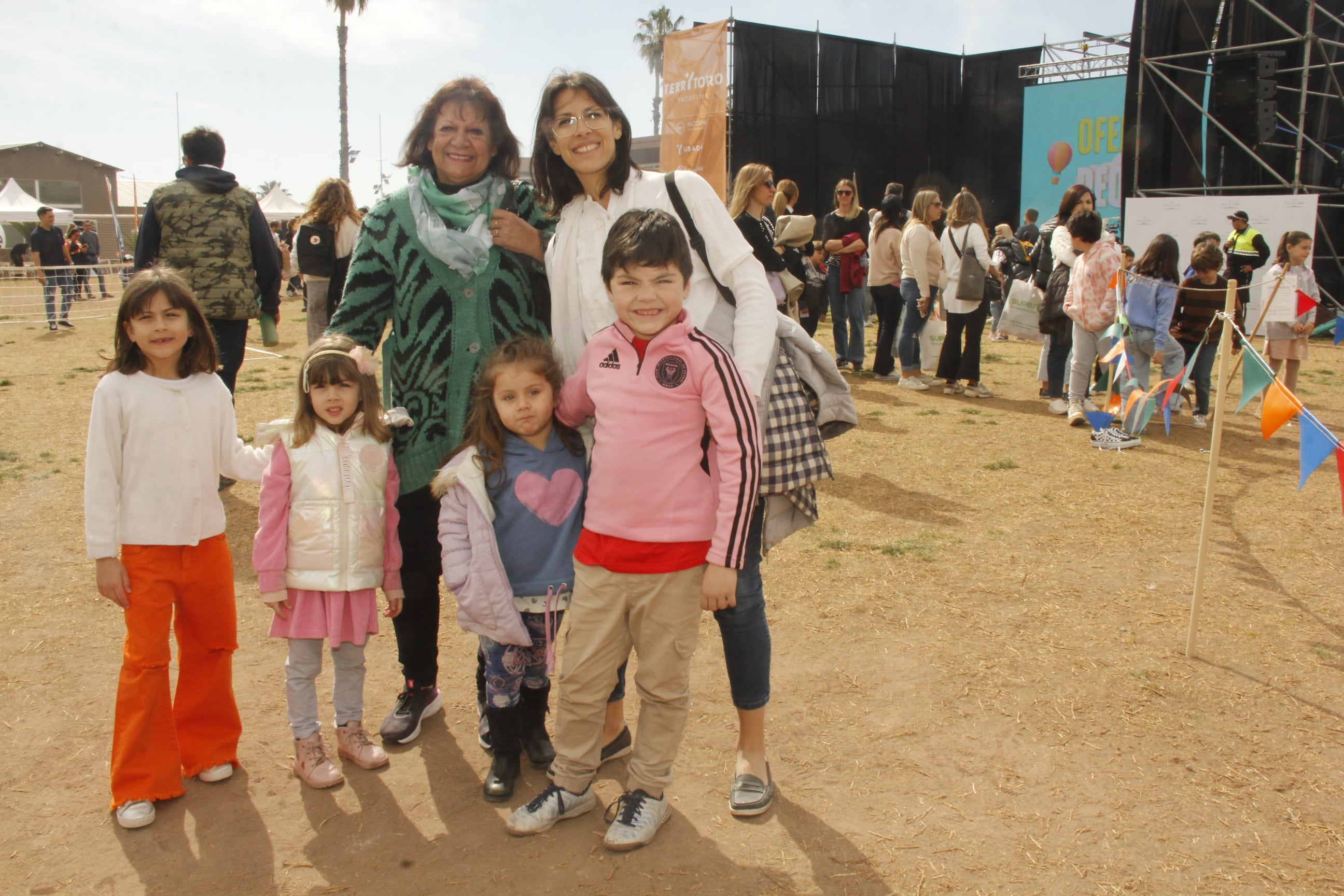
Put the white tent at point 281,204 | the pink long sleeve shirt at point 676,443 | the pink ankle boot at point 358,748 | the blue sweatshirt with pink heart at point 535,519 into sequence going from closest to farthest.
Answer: the pink long sleeve shirt at point 676,443 < the blue sweatshirt with pink heart at point 535,519 < the pink ankle boot at point 358,748 < the white tent at point 281,204

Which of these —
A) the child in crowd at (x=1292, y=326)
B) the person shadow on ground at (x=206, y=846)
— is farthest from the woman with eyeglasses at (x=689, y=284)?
the child in crowd at (x=1292, y=326)

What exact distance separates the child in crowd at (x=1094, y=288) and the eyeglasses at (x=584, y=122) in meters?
5.70

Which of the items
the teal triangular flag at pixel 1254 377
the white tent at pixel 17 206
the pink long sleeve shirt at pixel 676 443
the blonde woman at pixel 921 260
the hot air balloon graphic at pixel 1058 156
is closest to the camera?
the pink long sleeve shirt at pixel 676 443

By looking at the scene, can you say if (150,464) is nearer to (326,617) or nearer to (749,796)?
(326,617)

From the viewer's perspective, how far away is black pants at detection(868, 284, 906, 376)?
368 inches

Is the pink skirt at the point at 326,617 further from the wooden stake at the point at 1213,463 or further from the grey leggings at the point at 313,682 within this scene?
the wooden stake at the point at 1213,463

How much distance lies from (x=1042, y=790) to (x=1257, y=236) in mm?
11875

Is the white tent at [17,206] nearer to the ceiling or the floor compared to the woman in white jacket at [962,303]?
nearer to the ceiling

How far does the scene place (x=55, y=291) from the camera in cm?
1515

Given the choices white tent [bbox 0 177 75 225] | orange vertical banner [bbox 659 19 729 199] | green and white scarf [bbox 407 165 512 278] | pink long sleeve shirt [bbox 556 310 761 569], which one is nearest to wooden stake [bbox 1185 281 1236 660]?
pink long sleeve shirt [bbox 556 310 761 569]

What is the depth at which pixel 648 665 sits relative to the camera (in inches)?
93.4

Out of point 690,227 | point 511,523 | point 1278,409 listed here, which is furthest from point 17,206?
point 1278,409

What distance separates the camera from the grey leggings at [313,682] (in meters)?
2.70

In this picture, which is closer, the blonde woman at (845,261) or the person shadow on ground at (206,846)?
the person shadow on ground at (206,846)
